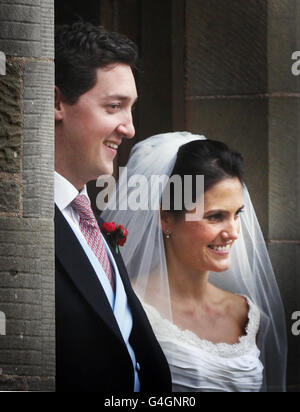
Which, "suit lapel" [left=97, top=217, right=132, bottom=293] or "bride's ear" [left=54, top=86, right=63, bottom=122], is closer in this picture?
"bride's ear" [left=54, top=86, right=63, bottom=122]

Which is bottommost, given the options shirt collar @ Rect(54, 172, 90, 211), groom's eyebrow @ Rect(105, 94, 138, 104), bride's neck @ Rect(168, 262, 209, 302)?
bride's neck @ Rect(168, 262, 209, 302)

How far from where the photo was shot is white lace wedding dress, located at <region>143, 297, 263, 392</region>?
5531 mm

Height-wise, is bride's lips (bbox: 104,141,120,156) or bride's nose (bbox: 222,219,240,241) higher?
bride's lips (bbox: 104,141,120,156)

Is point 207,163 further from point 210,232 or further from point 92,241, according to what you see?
point 92,241

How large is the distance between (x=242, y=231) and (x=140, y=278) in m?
0.62

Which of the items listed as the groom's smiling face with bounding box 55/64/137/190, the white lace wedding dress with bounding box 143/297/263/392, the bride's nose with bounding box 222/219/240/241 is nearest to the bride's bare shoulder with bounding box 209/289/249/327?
the white lace wedding dress with bounding box 143/297/263/392

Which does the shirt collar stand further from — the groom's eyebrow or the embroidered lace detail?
the embroidered lace detail

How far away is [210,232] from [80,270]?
78cm

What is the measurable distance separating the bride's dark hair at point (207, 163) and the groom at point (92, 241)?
331 millimetres

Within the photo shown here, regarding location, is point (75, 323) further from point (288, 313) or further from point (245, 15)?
point (245, 15)

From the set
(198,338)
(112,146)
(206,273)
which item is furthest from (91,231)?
(198,338)
